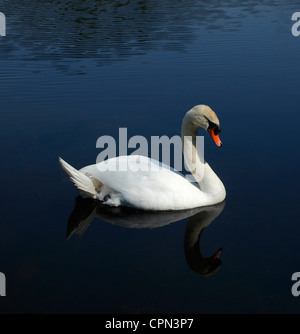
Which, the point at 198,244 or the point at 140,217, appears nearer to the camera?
the point at 198,244

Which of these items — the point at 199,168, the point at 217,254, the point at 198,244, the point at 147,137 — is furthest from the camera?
the point at 147,137

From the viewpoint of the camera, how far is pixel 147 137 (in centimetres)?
1086

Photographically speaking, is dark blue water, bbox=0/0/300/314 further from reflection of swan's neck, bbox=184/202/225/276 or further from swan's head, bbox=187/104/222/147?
swan's head, bbox=187/104/222/147

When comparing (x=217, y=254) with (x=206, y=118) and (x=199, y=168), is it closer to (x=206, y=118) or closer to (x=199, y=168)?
(x=199, y=168)

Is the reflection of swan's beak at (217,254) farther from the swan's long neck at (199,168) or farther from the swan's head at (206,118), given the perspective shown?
the swan's head at (206,118)

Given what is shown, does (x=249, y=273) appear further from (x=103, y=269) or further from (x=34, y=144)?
(x=34, y=144)

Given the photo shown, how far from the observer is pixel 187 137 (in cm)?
853

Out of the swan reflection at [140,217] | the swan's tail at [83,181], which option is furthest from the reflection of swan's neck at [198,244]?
the swan's tail at [83,181]

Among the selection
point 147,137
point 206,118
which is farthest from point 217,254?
point 147,137

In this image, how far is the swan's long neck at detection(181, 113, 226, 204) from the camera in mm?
8289

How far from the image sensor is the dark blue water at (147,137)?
6398 millimetres

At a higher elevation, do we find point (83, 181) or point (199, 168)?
point (199, 168)

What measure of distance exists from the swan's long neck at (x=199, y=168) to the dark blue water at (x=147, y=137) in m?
0.25

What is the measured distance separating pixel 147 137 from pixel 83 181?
2940 mm
